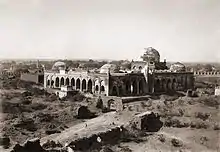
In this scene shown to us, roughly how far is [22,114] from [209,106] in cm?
208

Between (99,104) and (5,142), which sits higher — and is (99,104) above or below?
above

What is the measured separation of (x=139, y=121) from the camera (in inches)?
160

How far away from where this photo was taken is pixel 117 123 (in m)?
4.07

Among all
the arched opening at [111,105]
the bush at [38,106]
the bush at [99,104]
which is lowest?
the arched opening at [111,105]

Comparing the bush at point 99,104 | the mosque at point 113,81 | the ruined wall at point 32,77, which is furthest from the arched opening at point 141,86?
the ruined wall at point 32,77

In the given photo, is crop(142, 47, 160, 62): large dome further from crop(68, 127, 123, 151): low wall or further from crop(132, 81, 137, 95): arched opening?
crop(68, 127, 123, 151): low wall

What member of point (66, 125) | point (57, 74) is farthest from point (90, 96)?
point (66, 125)

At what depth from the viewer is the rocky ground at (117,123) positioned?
356cm

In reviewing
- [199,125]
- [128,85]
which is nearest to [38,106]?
[199,125]

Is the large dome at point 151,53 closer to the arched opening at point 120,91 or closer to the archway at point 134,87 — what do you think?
Result: the archway at point 134,87

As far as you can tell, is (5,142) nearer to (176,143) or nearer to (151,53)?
(176,143)

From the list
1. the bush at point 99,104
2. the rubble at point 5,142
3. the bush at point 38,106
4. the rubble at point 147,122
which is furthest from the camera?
the bush at point 99,104

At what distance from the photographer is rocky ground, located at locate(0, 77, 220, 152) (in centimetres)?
356

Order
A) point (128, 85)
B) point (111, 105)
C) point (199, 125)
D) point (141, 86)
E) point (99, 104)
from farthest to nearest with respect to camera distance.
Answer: point (128, 85) < point (141, 86) < point (111, 105) < point (99, 104) < point (199, 125)
